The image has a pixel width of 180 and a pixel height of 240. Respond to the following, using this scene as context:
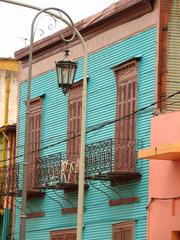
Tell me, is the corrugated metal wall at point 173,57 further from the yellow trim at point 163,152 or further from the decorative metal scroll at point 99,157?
the yellow trim at point 163,152

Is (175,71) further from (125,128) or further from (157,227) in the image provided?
(157,227)

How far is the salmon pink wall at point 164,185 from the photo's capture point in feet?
78.5

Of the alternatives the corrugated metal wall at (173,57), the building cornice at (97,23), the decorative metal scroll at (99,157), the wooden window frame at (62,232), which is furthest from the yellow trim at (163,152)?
the wooden window frame at (62,232)

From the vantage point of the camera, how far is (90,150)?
27.6 m

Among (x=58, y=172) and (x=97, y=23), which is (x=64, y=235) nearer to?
(x=58, y=172)

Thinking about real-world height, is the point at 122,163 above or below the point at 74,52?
below

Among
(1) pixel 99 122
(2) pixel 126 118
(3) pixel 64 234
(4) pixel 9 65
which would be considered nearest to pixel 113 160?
(2) pixel 126 118

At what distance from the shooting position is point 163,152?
907 inches

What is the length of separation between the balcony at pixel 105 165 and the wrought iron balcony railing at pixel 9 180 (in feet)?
10.2

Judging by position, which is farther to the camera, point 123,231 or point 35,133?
point 35,133

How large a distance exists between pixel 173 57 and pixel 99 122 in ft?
12.3

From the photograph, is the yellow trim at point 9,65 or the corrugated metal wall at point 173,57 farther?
the yellow trim at point 9,65

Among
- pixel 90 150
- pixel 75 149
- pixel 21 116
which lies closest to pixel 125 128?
pixel 90 150

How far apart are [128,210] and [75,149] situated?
3.80 m
